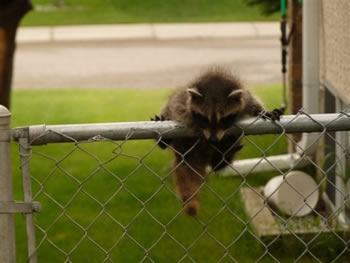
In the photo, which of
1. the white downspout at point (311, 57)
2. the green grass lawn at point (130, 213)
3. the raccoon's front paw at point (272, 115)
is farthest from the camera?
the white downspout at point (311, 57)

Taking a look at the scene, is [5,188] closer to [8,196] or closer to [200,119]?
[8,196]

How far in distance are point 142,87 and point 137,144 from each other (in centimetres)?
411

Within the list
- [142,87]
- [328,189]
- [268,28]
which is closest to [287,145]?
[328,189]

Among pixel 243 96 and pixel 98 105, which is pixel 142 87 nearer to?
pixel 98 105

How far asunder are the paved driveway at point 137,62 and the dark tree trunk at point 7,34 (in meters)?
4.17

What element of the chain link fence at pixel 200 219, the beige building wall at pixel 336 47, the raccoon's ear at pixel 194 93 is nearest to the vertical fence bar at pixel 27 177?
the chain link fence at pixel 200 219

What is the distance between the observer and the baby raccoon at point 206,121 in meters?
3.88

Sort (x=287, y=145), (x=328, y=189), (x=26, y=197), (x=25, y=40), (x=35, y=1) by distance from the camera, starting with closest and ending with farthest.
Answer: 1. (x=26, y=197)
2. (x=328, y=189)
3. (x=287, y=145)
4. (x=25, y=40)
5. (x=35, y=1)

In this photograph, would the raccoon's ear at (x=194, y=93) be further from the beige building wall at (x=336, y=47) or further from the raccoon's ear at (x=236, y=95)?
the beige building wall at (x=336, y=47)

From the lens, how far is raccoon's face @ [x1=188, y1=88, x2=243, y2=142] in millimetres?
3885

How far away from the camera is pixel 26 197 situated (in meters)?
2.89

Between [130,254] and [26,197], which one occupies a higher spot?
[26,197]

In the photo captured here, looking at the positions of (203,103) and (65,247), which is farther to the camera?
(65,247)

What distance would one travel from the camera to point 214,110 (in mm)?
4070
